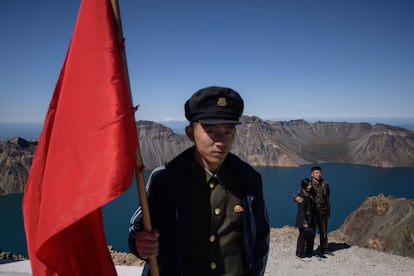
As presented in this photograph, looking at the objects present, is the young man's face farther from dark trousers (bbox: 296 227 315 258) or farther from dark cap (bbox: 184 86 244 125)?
dark trousers (bbox: 296 227 315 258)

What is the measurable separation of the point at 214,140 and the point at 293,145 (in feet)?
503

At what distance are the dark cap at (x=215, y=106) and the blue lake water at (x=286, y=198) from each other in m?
45.7

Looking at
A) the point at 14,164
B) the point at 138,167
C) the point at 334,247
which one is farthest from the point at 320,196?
the point at 14,164

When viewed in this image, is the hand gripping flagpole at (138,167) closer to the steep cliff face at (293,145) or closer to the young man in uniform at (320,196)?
the young man in uniform at (320,196)

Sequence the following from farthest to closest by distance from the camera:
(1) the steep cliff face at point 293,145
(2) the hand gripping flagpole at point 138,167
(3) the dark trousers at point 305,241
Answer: (1) the steep cliff face at point 293,145, (3) the dark trousers at point 305,241, (2) the hand gripping flagpole at point 138,167

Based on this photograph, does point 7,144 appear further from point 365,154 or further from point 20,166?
point 365,154

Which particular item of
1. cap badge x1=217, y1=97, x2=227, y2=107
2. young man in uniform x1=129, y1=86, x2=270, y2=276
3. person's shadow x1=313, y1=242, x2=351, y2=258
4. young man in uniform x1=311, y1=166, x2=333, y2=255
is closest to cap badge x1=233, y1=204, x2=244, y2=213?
young man in uniform x1=129, y1=86, x2=270, y2=276

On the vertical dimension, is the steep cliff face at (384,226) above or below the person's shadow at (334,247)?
below

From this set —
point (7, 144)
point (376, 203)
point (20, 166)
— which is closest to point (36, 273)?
point (376, 203)

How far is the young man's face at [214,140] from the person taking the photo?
1.81 m

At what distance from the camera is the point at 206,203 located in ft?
6.33

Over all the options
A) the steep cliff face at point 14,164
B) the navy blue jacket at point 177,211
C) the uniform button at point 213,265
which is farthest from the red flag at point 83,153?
the steep cliff face at point 14,164

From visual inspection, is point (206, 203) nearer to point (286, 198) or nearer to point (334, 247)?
point (334, 247)

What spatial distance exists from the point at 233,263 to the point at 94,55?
1.45 metres
